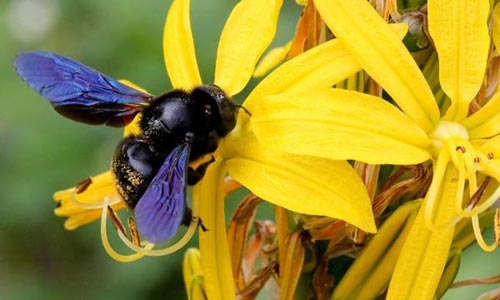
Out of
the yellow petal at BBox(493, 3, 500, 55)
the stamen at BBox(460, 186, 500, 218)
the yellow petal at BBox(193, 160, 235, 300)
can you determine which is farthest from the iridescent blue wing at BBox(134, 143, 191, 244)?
the yellow petal at BBox(493, 3, 500, 55)

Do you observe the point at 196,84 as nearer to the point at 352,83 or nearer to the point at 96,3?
the point at 352,83

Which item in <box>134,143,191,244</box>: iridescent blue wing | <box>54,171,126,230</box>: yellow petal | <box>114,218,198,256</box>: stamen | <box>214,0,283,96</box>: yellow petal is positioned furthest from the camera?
<box>54,171,126,230</box>: yellow petal

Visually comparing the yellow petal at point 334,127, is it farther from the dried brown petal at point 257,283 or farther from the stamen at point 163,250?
the dried brown petal at point 257,283

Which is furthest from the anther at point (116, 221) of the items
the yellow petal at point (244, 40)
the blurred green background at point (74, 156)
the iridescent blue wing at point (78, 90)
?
the blurred green background at point (74, 156)

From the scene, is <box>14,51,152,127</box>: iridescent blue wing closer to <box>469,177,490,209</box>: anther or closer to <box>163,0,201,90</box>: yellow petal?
<box>163,0,201,90</box>: yellow petal

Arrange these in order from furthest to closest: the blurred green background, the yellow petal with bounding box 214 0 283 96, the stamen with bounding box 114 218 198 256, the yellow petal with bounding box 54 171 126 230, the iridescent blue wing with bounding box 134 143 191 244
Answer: the blurred green background, the yellow petal with bounding box 54 171 126 230, the yellow petal with bounding box 214 0 283 96, the stamen with bounding box 114 218 198 256, the iridescent blue wing with bounding box 134 143 191 244

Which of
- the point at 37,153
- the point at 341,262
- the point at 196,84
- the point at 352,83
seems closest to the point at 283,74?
the point at 352,83

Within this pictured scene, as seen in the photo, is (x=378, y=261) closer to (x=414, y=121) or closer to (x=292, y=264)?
(x=292, y=264)
